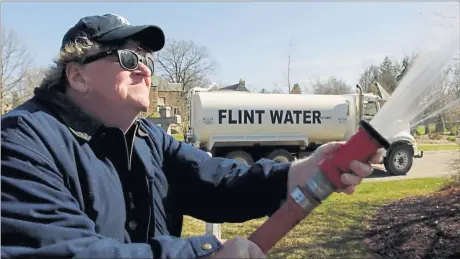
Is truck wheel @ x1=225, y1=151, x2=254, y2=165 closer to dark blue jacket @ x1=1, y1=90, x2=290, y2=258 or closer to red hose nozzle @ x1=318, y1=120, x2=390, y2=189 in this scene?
dark blue jacket @ x1=1, y1=90, x2=290, y2=258

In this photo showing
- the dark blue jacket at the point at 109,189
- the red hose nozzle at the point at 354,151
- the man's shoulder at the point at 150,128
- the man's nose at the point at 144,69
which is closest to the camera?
the dark blue jacket at the point at 109,189

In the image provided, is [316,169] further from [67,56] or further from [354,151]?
[67,56]

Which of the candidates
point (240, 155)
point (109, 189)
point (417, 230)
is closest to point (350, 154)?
point (109, 189)

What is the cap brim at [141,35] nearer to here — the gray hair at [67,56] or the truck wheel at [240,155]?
the gray hair at [67,56]

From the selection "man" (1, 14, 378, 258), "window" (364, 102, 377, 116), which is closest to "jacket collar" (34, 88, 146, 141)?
"man" (1, 14, 378, 258)

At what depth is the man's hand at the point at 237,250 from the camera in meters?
1.58

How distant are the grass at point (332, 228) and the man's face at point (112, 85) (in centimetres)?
460

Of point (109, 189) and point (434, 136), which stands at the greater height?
point (109, 189)

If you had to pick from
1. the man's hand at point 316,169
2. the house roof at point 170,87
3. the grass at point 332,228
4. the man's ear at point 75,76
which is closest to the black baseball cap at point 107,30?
the man's ear at point 75,76

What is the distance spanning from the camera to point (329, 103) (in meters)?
16.5

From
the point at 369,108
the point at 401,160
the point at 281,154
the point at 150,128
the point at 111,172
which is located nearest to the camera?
the point at 111,172

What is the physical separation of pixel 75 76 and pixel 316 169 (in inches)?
48.0

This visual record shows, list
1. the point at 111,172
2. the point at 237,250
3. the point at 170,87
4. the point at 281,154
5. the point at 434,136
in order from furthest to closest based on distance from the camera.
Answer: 1. the point at 170,87
2. the point at 434,136
3. the point at 281,154
4. the point at 111,172
5. the point at 237,250

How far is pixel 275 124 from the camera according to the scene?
15750 mm
